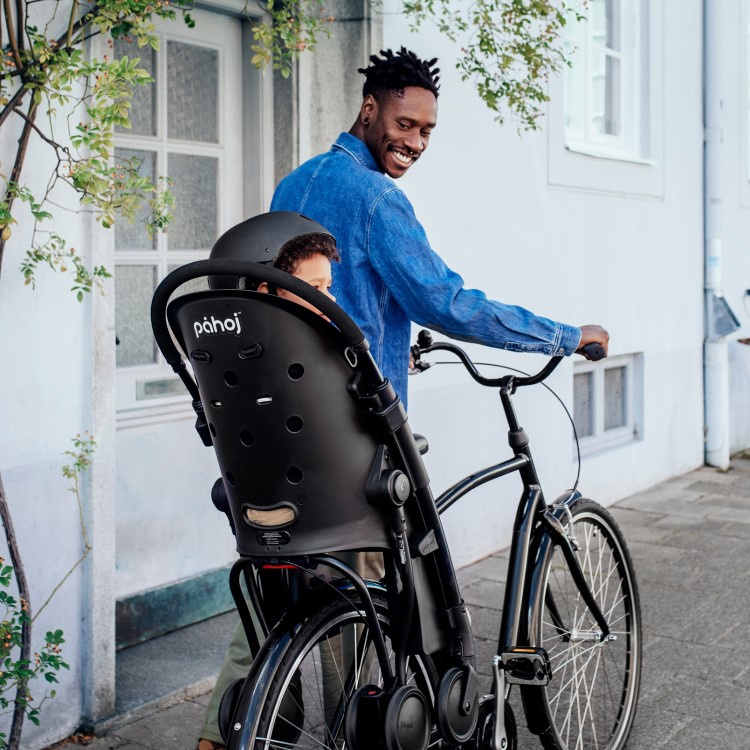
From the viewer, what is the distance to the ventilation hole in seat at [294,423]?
2.12 metres

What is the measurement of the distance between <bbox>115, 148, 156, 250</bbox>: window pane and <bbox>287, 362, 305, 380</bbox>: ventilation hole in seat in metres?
2.59

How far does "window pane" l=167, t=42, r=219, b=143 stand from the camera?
15.3 ft

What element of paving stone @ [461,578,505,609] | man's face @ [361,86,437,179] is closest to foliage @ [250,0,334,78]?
man's face @ [361,86,437,179]

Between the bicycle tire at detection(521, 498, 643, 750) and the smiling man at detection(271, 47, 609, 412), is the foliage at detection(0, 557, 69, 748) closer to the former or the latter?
the smiling man at detection(271, 47, 609, 412)

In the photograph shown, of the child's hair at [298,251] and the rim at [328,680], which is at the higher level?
the child's hair at [298,251]

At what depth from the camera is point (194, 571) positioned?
188 inches

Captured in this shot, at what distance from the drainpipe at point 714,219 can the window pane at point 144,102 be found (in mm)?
4889

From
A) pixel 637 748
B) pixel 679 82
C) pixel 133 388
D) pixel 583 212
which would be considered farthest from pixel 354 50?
pixel 679 82

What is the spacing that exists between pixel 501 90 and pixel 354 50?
65 cm

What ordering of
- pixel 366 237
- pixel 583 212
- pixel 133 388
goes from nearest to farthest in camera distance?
pixel 366 237
pixel 133 388
pixel 583 212

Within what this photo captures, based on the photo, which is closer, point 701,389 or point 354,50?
point 354,50

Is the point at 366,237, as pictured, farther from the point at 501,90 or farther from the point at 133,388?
the point at 501,90

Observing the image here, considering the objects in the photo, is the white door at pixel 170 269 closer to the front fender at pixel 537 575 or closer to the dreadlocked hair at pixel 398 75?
the dreadlocked hair at pixel 398 75

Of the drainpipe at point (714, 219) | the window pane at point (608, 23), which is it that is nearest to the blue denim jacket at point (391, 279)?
the window pane at point (608, 23)
